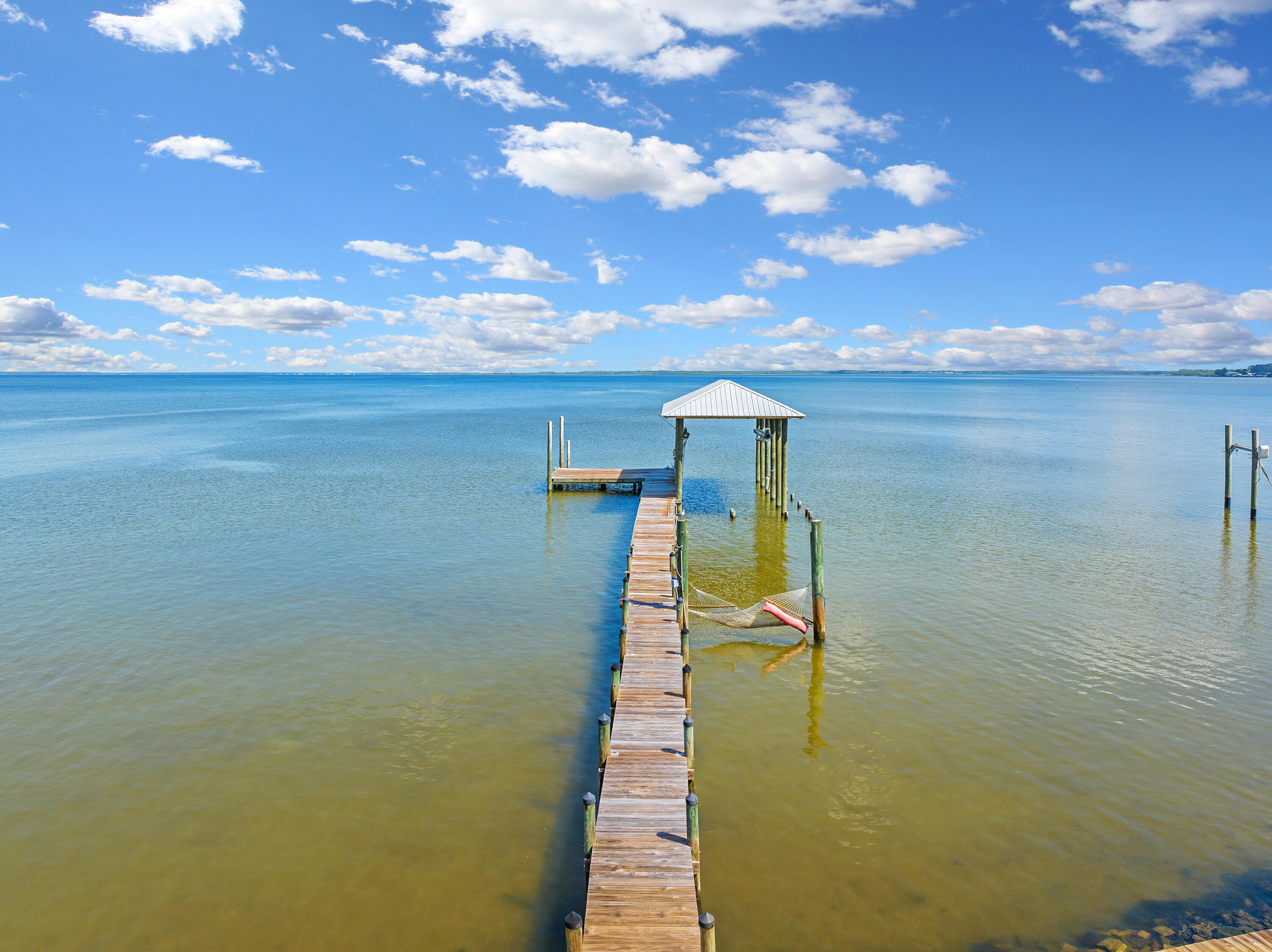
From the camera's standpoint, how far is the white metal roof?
25219 mm

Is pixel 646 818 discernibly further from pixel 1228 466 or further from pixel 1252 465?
pixel 1228 466

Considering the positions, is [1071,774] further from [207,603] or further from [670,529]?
[207,603]

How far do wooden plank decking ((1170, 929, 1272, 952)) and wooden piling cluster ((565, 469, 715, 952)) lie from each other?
422 centimetres

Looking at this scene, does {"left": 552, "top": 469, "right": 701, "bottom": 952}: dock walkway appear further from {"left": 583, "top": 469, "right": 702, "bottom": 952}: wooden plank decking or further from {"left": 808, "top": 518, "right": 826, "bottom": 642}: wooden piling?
{"left": 808, "top": 518, "right": 826, "bottom": 642}: wooden piling

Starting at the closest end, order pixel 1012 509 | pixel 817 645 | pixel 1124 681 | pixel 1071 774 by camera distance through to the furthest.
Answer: pixel 1071 774 → pixel 1124 681 → pixel 817 645 → pixel 1012 509

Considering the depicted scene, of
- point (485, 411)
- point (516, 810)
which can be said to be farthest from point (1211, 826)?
point (485, 411)

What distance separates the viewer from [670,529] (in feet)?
71.7

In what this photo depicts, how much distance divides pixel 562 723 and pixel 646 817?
151 inches

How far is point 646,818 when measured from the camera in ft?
28.3

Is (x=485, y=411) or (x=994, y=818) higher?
(x=485, y=411)

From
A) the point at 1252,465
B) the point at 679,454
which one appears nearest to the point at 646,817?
the point at 679,454

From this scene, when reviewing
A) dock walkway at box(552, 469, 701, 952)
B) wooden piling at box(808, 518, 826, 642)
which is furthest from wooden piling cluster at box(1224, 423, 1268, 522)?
dock walkway at box(552, 469, 701, 952)

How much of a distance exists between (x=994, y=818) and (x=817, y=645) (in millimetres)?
5748

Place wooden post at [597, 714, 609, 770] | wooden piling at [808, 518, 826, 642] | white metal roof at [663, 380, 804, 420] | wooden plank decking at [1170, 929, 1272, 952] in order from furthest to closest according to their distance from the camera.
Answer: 1. white metal roof at [663, 380, 804, 420]
2. wooden piling at [808, 518, 826, 642]
3. wooden post at [597, 714, 609, 770]
4. wooden plank decking at [1170, 929, 1272, 952]
